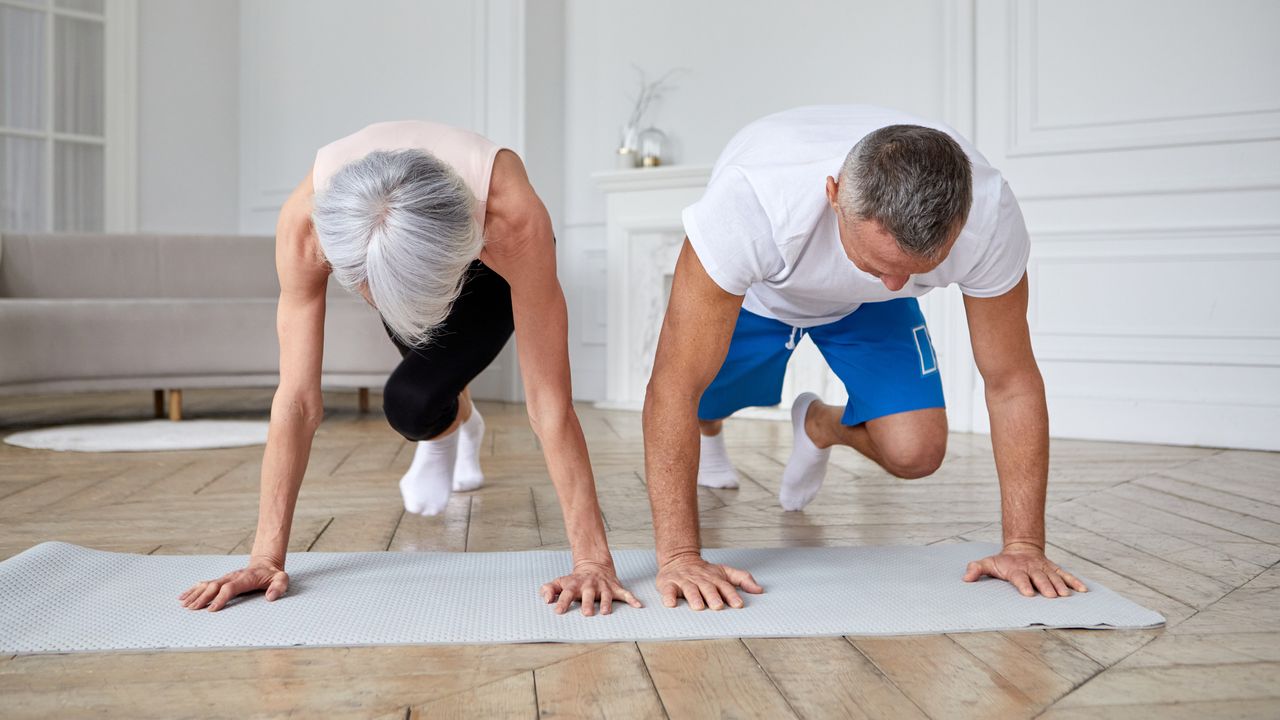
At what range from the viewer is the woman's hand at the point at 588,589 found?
131 centimetres

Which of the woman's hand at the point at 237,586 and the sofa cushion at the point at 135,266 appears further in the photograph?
the sofa cushion at the point at 135,266

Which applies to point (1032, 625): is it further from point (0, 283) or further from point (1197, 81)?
point (0, 283)

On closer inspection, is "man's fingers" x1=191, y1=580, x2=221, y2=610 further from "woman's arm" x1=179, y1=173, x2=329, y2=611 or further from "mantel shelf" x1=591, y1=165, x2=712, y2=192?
"mantel shelf" x1=591, y1=165, x2=712, y2=192

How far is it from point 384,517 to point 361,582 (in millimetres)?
564

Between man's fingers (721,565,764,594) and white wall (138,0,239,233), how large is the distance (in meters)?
4.99

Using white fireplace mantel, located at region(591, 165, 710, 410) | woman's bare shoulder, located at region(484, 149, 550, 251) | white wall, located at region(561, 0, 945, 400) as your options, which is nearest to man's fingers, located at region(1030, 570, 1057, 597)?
woman's bare shoulder, located at region(484, 149, 550, 251)

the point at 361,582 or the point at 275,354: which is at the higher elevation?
the point at 275,354

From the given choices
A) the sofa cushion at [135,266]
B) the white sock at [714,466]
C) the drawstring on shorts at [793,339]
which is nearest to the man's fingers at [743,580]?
the drawstring on shorts at [793,339]

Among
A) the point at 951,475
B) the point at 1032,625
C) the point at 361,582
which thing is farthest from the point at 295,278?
the point at 951,475

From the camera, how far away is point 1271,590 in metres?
1.45

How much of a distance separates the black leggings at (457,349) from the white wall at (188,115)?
427 cm

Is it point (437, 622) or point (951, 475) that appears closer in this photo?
point (437, 622)

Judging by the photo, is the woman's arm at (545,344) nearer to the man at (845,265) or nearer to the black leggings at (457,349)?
the man at (845,265)

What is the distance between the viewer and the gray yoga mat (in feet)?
4.00
